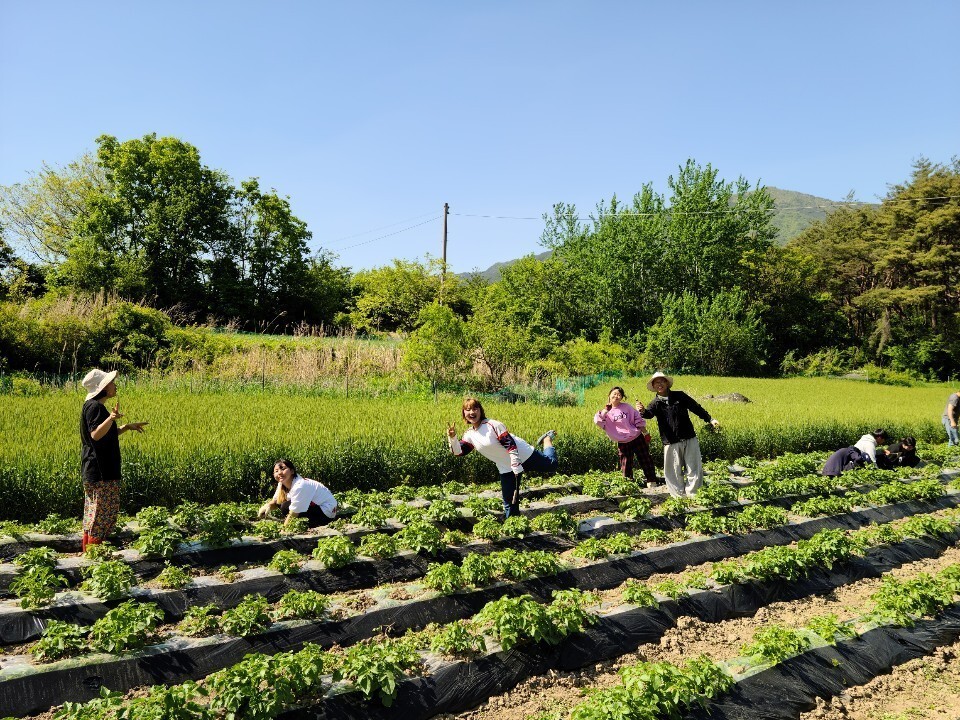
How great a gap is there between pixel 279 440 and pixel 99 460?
3.23 metres

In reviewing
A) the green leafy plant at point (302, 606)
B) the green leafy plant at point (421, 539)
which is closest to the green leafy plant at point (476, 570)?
the green leafy plant at point (421, 539)

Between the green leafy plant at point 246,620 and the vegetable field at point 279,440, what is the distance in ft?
12.8

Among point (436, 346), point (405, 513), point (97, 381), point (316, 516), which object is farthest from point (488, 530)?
point (436, 346)

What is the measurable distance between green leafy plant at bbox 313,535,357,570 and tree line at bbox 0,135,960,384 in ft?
77.3

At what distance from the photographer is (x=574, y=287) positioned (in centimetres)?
3662

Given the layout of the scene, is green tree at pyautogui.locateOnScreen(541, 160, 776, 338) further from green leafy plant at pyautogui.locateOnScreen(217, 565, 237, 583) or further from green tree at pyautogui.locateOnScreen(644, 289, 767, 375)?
green leafy plant at pyautogui.locateOnScreen(217, 565, 237, 583)

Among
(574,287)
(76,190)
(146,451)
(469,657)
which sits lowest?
(469,657)

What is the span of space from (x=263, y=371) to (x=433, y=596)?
13466 mm

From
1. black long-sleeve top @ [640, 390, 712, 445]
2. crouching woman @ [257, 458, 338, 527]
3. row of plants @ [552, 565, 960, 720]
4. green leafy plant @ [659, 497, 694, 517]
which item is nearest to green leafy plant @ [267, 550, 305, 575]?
crouching woman @ [257, 458, 338, 527]

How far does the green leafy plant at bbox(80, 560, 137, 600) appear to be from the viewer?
4957mm

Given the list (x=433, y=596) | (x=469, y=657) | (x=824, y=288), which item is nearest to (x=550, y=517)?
(x=433, y=596)

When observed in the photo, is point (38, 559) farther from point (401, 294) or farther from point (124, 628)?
point (401, 294)

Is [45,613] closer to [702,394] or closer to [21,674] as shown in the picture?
[21,674]

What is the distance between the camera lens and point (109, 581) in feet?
16.3
